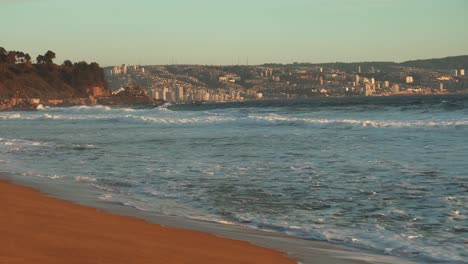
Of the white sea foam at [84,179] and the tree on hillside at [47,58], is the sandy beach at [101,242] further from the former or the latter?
the tree on hillside at [47,58]

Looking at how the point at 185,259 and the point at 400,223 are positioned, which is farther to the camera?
the point at 400,223

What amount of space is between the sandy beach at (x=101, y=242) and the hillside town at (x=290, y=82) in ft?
367

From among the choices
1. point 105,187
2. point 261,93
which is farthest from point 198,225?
point 261,93

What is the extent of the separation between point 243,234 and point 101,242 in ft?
5.60

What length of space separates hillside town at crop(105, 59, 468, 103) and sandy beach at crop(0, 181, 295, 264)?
112m

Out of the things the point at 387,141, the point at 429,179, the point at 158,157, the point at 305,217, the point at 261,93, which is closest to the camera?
the point at 305,217

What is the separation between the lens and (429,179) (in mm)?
10062

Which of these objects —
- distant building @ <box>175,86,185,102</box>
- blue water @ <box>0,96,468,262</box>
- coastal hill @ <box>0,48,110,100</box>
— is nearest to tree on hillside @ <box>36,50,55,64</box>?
coastal hill @ <box>0,48,110,100</box>

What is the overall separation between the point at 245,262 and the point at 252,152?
1092 cm

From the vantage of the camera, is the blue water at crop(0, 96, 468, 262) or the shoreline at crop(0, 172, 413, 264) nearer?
the shoreline at crop(0, 172, 413, 264)

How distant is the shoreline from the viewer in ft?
17.9

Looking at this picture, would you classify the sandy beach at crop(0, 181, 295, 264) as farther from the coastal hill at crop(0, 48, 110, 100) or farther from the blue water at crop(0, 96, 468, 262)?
the coastal hill at crop(0, 48, 110, 100)

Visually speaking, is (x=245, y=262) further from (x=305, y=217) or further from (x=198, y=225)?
(x=305, y=217)

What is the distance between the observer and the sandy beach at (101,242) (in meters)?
4.58
